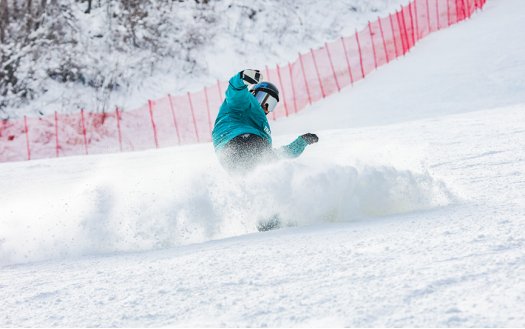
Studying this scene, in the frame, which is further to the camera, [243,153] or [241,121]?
[241,121]

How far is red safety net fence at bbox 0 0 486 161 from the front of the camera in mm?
18422

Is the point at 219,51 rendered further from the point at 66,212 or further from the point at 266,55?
the point at 66,212

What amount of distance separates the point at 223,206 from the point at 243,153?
59cm

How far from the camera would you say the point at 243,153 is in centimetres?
444

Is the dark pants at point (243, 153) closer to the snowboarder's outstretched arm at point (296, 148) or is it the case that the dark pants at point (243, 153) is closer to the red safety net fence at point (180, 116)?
the snowboarder's outstretched arm at point (296, 148)

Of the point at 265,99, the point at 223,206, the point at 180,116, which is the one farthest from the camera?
the point at 180,116

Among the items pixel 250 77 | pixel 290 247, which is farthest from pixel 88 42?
pixel 290 247

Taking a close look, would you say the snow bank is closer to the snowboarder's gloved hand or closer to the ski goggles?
the snowboarder's gloved hand

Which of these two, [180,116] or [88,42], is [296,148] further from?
[88,42]

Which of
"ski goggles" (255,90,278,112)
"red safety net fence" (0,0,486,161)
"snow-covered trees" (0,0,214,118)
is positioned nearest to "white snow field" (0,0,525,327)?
"ski goggles" (255,90,278,112)

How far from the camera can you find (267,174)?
404 centimetres

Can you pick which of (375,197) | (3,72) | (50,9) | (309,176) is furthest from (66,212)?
(50,9)

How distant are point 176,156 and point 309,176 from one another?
676 cm

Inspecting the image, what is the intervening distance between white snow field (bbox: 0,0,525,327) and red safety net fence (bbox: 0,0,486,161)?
11.3 meters
